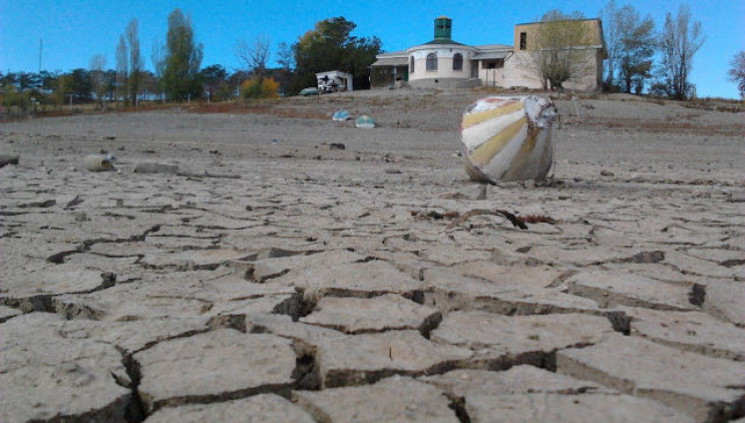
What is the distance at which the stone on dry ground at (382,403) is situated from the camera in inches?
51.2

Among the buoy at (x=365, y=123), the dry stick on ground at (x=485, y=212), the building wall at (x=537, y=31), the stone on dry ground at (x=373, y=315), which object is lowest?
the stone on dry ground at (x=373, y=315)

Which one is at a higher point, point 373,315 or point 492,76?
point 492,76

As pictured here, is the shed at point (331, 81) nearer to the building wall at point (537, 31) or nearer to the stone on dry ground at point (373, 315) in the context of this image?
the building wall at point (537, 31)

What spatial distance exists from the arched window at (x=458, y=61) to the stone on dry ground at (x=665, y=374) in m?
40.2

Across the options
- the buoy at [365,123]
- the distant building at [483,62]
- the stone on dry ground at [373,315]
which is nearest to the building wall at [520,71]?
the distant building at [483,62]

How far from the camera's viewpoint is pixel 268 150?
37.0ft

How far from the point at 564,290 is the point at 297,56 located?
47.0m

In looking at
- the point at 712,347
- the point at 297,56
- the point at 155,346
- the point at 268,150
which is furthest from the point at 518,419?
the point at 297,56

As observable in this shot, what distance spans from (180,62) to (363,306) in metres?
47.8

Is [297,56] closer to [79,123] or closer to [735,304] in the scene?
[79,123]

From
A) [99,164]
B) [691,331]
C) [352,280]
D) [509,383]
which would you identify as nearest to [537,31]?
[99,164]

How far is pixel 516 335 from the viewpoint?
1797 mm

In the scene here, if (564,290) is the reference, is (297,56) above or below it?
above

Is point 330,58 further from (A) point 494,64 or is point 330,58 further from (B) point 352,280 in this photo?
(B) point 352,280
